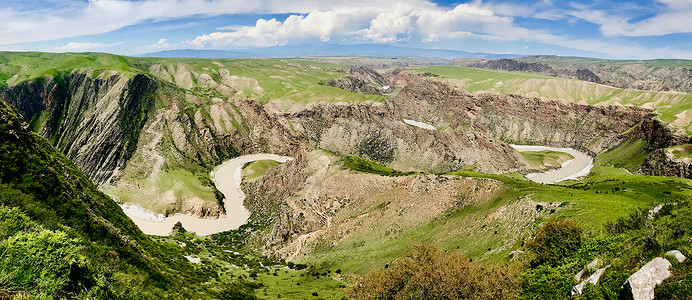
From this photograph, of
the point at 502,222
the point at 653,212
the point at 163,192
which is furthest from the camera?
the point at 163,192

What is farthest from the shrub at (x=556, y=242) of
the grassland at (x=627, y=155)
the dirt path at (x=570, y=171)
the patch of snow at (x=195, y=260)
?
the grassland at (x=627, y=155)

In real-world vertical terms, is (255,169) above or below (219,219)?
above

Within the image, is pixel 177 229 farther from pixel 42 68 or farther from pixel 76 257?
pixel 42 68

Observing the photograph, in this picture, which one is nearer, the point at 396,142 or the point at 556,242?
the point at 556,242

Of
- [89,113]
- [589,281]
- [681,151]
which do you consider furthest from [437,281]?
[89,113]

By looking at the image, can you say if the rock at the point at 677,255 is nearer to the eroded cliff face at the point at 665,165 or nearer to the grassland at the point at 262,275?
the grassland at the point at 262,275

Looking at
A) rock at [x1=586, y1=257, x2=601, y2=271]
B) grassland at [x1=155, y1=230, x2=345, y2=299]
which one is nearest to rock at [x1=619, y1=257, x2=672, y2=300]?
rock at [x1=586, y1=257, x2=601, y2=271]
